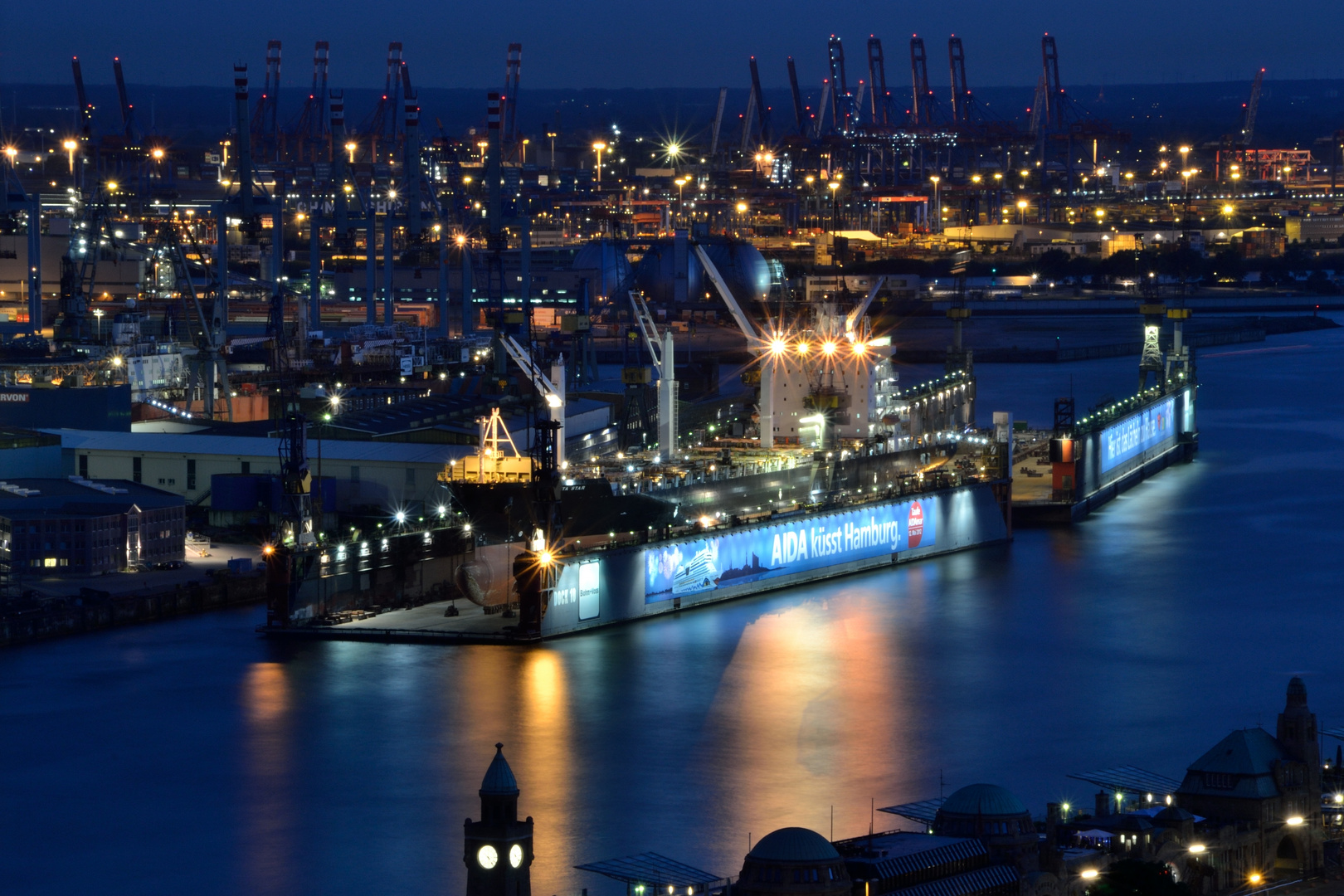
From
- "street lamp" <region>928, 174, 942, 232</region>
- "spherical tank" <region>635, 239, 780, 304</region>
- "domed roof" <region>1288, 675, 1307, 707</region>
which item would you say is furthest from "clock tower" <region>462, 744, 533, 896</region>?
"street lamp" <region>928, 174, 942, 232</region>

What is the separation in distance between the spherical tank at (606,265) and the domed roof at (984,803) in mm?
27995

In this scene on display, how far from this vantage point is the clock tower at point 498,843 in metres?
6.10

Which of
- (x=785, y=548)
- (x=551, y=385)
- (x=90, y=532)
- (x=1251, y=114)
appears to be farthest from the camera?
(x=1251, y=114)

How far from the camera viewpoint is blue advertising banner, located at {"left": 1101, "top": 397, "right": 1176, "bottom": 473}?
1892 cm

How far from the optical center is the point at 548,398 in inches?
547

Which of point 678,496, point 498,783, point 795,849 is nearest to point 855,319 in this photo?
point 678,496

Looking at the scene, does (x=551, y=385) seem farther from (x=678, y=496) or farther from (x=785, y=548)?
(x=785, y=548)

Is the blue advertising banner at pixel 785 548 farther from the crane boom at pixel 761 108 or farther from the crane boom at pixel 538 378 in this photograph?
the crane boom at pixel 761 108

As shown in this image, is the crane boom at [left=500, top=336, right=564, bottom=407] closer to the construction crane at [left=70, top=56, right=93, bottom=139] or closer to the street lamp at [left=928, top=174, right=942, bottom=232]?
the construction crane at [left=70, top=56, right=93, bottom=139]

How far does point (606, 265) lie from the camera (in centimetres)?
3512

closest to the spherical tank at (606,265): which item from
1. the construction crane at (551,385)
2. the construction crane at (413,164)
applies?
the construction crane at (413,164)

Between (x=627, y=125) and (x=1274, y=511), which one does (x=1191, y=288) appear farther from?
(x=627, y=125)

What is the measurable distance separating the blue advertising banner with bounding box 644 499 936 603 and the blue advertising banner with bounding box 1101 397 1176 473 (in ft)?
13.1

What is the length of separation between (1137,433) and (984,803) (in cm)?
1371
